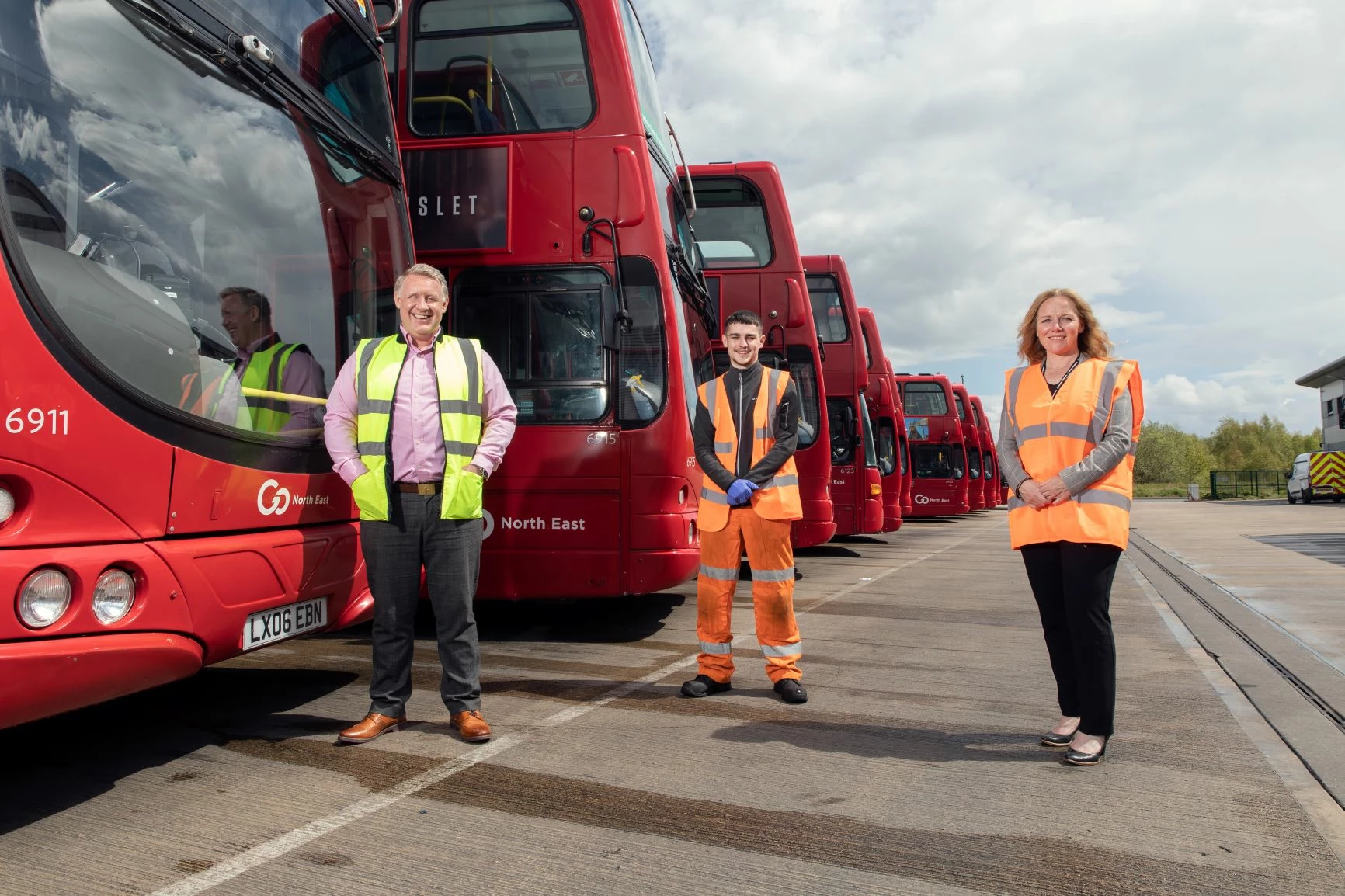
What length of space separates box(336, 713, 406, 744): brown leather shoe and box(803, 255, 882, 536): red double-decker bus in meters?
10.3

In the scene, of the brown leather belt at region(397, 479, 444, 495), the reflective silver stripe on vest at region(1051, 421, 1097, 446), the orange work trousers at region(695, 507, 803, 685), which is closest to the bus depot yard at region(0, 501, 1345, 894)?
the orange work trousers at region(695, 507, 803, 685)

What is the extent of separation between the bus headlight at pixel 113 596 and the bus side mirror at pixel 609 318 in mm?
3636

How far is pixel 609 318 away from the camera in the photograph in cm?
659

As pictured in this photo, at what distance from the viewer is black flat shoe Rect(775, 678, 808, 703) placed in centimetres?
499

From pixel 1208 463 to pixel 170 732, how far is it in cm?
11870

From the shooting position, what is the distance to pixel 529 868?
287cm

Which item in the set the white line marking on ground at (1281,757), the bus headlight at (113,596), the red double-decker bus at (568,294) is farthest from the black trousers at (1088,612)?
the bus headlight at (113,596)

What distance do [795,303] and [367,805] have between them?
28.1 ft

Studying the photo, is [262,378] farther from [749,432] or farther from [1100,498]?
[1100,498]

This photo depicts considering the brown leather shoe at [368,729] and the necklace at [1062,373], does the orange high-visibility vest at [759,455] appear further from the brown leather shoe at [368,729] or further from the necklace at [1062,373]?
the brown leather shoe at [368,729]

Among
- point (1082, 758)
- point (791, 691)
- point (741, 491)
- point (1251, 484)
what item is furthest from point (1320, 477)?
point (1082, 758)

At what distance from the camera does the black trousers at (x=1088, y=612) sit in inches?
154

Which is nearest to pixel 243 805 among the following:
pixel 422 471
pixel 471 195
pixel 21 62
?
pixel 422 471

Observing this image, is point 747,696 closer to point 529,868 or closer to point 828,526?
point 529,868
